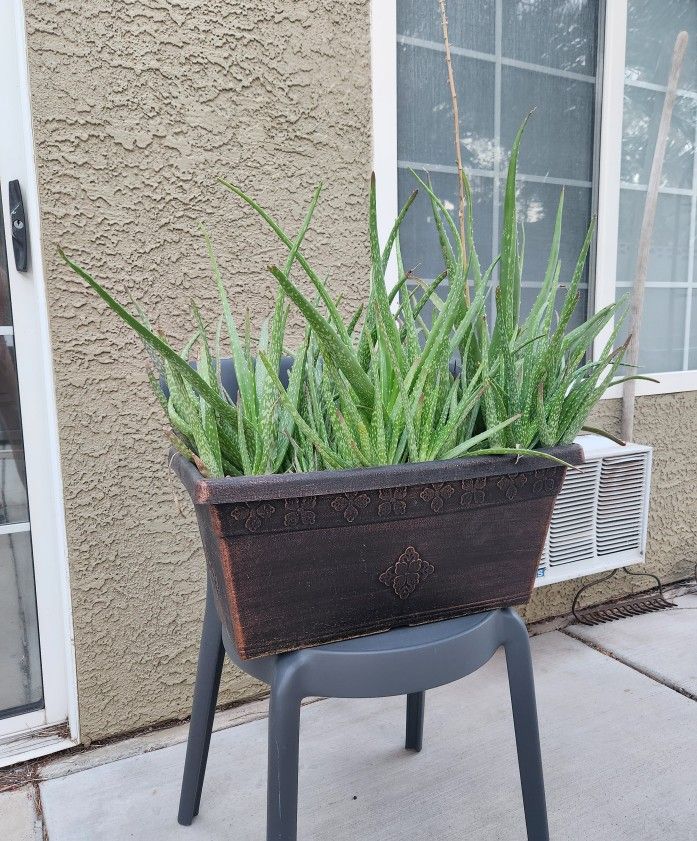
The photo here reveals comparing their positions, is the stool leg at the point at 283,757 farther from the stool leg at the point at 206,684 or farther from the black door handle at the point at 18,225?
the black door handle at the point at 18,225

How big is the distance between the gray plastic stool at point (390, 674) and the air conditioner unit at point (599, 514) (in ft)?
3.44

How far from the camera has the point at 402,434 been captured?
858 millimetres

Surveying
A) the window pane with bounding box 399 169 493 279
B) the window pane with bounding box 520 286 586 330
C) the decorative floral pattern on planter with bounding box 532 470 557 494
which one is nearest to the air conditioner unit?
the window pane with bounding box 520 286 586 330

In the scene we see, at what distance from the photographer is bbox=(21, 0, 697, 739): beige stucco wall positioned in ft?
5.00

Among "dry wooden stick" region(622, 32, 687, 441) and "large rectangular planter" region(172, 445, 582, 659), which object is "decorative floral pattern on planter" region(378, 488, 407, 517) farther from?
"dry wooden stick" region(622, 32, 687, 441)

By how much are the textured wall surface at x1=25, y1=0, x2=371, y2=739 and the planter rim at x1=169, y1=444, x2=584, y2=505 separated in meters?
0.82

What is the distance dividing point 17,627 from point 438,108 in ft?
6.18

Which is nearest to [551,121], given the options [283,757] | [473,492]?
[473,492]

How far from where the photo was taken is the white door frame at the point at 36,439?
150 cm

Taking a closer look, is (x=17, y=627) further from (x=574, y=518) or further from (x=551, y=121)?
(x=551, y=121)

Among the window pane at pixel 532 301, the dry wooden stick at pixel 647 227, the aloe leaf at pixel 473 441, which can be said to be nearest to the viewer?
A: the aloe leaf at pixel 473 441

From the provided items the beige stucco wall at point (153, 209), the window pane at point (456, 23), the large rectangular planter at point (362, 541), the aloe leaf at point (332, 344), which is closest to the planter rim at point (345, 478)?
the large rectangular planter at point (362, 541)

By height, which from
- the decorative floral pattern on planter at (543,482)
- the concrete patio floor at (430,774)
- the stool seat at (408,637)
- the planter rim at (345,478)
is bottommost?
the concrete patio floor at (430,774)

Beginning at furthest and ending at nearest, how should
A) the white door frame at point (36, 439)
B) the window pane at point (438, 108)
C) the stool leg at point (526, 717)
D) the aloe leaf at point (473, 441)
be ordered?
1. the window pane at point (438, 108)
2. the white door frame at point (36, 439)
3. the stool leg at point (526, 717)
4. the aloe leaf at point (473, 441)
